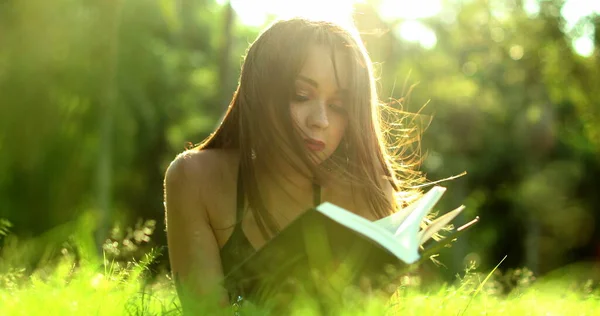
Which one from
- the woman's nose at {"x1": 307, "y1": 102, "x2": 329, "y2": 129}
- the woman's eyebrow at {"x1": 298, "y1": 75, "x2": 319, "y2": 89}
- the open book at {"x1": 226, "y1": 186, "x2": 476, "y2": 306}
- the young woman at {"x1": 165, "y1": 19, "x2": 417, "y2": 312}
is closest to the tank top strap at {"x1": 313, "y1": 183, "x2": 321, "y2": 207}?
the young woman at {"x1": 165, "y1": 19, "x2": 417, "y2": 312}

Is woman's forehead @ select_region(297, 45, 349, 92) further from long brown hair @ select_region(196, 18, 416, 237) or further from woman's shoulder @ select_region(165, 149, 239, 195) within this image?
woman's shoulder @ select_region(165, 149, 239, 195)

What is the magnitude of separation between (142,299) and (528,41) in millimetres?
15009

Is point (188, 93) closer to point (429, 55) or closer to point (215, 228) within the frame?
point (429, 55)

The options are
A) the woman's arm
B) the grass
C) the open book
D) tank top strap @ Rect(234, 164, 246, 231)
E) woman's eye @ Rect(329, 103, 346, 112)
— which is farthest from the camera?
woman's eye @ Rect(329, 103, 346, 112)

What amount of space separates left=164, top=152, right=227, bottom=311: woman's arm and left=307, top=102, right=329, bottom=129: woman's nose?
43 cm

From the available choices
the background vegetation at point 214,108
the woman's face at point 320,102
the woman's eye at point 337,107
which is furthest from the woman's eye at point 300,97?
the background vegetation at point 214,108

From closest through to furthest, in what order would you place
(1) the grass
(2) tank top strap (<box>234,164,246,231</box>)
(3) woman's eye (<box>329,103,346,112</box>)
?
(1) the grass
(2) tank top strap (<box>234,164,246,231</box>)
(3) woman's eye (<box>329,103,346,112</box>)

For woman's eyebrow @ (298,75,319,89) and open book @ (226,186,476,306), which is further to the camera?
woman's eyebrow @ (298,75,319,89)

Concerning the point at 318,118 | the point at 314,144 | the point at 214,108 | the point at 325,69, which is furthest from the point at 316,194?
the point at 214,108

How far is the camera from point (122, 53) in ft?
73.2

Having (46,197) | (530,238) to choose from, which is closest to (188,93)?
(46,197)

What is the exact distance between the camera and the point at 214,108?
30172mm

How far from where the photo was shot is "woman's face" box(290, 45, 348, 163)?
123 inches

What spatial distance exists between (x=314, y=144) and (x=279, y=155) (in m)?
0.14
